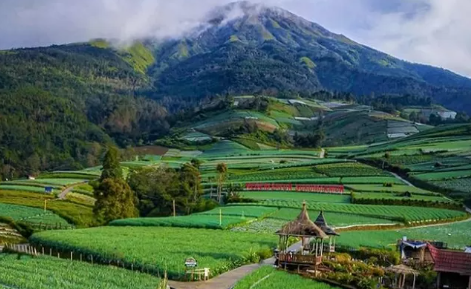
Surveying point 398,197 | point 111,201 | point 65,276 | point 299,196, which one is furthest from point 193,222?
point 398,197

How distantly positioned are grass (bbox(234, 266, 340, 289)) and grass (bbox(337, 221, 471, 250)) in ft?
34.0

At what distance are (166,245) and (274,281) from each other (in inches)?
440

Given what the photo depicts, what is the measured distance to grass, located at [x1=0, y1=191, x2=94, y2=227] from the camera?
2285 inches

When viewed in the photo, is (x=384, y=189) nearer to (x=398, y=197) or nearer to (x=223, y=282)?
(x=398, y=197)

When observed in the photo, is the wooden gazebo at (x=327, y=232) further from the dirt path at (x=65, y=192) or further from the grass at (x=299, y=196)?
the dirt path at (x=65, y=192)

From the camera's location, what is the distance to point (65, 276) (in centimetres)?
2916

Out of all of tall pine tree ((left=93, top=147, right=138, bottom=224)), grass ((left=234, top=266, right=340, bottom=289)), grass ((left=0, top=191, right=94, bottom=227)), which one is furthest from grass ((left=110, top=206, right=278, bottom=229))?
grass ((left=234, top=266, right=340, bottom=289))

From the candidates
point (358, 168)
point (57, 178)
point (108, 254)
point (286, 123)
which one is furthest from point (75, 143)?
point (108, 254)

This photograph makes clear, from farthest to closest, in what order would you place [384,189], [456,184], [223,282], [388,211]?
[456,184] < [384,189] < [388,211] < [223,282]

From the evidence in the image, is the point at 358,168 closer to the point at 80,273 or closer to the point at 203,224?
the point at 203,224

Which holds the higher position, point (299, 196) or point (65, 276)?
point (299, 196)

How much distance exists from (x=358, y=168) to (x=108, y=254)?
58936mm

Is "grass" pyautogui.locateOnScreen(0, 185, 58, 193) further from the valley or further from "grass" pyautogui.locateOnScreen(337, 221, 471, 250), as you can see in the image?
"grass" pyautogui.locateOnScreen(337, 221, 471, 250)

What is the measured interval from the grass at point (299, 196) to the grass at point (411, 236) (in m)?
16.1
